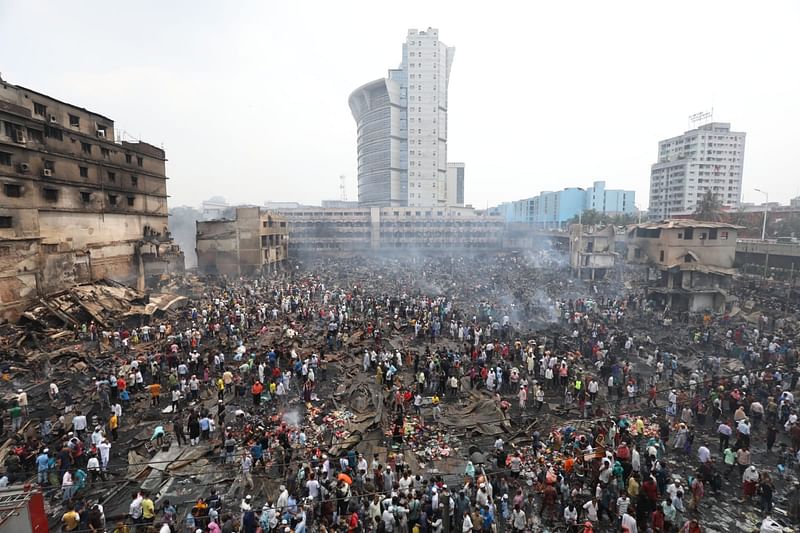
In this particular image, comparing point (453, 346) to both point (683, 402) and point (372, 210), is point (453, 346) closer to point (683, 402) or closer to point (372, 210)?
point (683, 402)

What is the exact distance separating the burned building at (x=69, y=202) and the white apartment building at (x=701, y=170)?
11086cm

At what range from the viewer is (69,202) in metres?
29.0

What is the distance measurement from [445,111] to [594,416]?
372 feet

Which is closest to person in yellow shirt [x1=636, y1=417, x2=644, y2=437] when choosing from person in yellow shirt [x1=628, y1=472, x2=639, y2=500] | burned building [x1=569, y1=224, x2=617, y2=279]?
person in yellow shirt [x1=628, y1=472, x2=639, y2=500]

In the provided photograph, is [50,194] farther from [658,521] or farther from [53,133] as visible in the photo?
[658,521]

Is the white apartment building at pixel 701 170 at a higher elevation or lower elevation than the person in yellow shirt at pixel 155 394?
higher

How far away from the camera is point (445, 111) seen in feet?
382

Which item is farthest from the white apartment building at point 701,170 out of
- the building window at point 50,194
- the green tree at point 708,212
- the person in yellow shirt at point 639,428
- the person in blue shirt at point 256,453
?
the building window at point 50,194

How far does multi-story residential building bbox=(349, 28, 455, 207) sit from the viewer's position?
4328 inches

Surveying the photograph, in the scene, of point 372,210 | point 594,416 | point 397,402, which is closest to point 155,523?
point 397,402

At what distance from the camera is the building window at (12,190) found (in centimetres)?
2369

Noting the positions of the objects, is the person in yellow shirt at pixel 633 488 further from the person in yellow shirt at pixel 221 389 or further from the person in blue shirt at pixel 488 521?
the person in yellow shirt at pixel 221 389

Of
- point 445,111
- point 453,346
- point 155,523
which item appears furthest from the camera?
point 445,111

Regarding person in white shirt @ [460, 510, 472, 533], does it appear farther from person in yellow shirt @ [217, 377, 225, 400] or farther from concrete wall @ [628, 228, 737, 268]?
concrete wall @ [628, 228, 737, 268]
